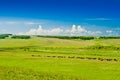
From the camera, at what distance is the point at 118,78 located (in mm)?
44156

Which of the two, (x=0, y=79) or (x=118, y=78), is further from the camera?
(x=118, y=78)

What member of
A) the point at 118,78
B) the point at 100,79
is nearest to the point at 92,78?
the point at 100,79

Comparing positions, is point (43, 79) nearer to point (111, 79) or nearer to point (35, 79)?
point (35, 79)

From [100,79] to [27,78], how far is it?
40.0ft

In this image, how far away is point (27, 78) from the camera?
40312 millimetres

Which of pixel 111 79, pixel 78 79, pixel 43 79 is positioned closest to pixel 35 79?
pixel 43 79

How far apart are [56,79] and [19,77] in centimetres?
592

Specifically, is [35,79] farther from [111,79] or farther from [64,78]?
[111,79]

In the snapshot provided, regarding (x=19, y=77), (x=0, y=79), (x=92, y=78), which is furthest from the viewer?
(x=92, y=78)

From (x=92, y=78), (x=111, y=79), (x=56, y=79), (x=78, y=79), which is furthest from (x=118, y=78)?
(x=56, y=79)

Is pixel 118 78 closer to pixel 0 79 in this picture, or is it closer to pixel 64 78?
pixel 64 78

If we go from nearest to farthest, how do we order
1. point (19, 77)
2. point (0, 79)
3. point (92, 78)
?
point (0, 79), point (19, 77), point (92, 78)

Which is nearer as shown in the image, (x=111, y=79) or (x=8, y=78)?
(x=8, y=78)

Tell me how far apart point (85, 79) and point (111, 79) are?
15.2ft
